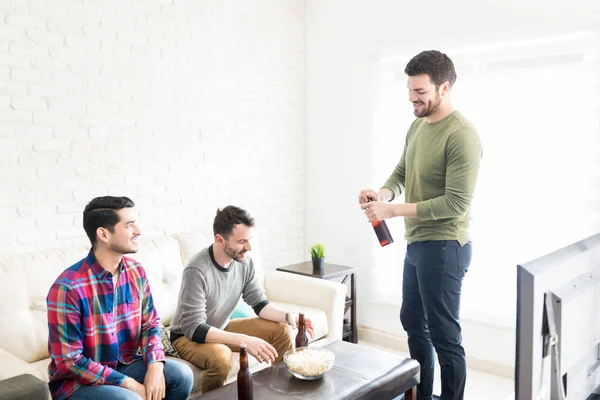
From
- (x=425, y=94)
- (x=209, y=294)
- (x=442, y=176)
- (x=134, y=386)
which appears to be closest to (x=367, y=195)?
(x=442, y=176)

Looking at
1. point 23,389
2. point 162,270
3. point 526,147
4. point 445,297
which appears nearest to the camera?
point 23,389

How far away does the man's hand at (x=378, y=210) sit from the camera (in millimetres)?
2615

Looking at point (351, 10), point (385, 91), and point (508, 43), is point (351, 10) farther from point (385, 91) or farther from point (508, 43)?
point (508, 43)

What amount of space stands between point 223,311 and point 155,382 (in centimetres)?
56

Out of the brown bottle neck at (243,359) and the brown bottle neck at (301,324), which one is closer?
the brown bottle neck at (243,359)

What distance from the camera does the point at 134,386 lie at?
2162mm

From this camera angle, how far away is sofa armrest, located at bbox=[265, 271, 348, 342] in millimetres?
3344

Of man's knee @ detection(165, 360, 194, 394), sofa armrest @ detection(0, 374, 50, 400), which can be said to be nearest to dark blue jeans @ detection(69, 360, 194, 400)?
man's knee @ detection(165, 360, 194, 394)

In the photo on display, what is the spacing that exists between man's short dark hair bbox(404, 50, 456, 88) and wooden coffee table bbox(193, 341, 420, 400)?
1.16 meters

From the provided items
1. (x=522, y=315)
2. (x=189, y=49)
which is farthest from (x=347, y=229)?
(x=522, y=315)

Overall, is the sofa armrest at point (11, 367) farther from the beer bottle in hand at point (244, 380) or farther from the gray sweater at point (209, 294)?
the beer bottle in hand at point (244, 380)

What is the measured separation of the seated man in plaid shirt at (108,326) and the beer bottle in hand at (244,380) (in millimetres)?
400

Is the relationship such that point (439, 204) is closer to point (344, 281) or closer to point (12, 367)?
point (344, 281)

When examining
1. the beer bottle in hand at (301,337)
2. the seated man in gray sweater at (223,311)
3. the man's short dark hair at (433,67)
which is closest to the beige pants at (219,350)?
the seated man in gray sweater at (223,311)
